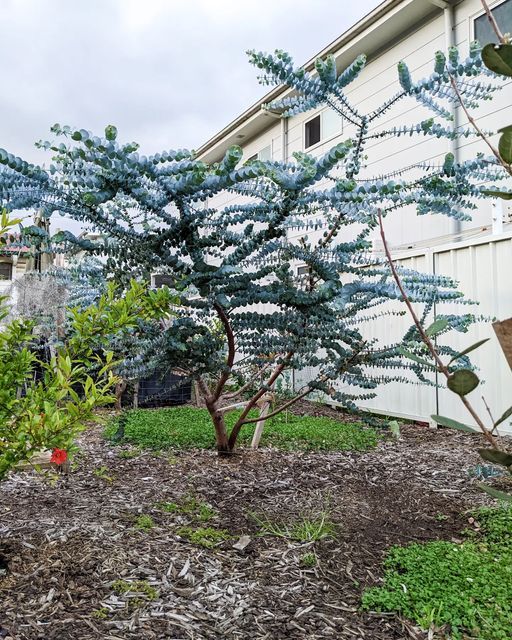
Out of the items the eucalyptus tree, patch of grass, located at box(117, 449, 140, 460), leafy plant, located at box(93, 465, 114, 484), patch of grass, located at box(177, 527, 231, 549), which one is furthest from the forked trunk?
patch of grass, located at box(177, 527, 231, 549)

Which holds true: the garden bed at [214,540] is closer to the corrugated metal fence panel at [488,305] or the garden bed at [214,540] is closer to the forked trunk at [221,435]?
the forked trunk at [221,435]

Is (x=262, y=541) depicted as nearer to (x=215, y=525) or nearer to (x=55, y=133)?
(x=215, y=525)

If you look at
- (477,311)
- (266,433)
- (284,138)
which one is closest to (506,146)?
(266,433)

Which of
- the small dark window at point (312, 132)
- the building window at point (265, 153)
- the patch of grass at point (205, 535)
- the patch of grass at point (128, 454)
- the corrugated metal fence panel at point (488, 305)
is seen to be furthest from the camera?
the building window at point (265, 153)

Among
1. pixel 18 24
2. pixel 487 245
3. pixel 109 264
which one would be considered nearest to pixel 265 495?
pixel 109 264

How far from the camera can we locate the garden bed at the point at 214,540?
156 cm

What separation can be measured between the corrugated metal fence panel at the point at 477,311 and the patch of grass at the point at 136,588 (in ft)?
10.0

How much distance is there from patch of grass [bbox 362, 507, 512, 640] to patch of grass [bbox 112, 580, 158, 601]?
2.26ft

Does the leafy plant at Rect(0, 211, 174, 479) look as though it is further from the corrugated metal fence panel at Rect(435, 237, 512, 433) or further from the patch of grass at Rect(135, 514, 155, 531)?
the corrugated metal fence panel at Rect(435, 237, 512, 433)

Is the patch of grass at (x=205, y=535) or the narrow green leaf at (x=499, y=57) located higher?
the narrow green leaf at (x=499, y=57)

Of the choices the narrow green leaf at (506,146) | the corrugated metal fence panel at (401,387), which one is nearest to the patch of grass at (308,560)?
the narrow green leaf at (506,146)

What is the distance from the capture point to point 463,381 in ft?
2.01

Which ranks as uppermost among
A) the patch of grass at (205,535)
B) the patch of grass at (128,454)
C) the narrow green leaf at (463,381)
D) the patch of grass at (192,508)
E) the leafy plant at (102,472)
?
the narrow green leaf at (463,381)

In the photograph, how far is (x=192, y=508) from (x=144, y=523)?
29cm
